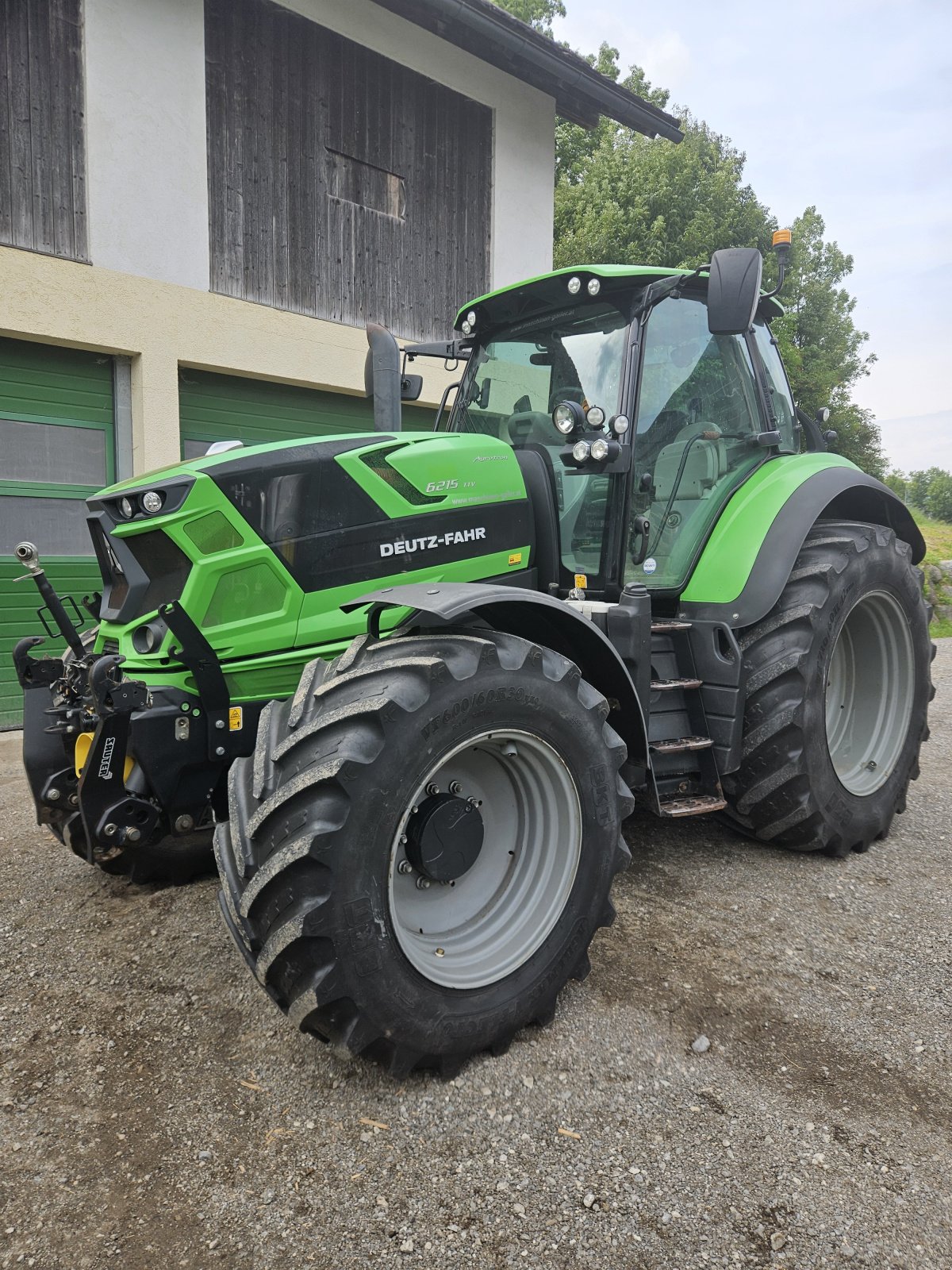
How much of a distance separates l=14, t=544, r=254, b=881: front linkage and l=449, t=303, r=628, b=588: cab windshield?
4.95 feet

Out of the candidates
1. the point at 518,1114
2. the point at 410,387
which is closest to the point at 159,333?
the point at 410,387

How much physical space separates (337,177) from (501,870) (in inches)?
277

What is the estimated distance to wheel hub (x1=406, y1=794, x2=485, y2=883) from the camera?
2223 millimetres

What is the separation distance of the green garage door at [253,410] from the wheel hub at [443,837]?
16.3 feet

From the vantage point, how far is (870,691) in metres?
4.10

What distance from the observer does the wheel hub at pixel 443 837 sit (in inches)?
87.5

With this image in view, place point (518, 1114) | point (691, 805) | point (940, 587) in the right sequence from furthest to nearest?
point (940, 587) → point (691, 805) → point (518, 1114)

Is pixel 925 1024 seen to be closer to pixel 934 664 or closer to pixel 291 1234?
pixel 291 1234

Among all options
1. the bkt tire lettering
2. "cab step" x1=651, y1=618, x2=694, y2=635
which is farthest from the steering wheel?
"cab step" x1=651, y1=618, x2=694, y2=635

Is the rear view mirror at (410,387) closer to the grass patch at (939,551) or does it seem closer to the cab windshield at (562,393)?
the cab windshield at (562,393)

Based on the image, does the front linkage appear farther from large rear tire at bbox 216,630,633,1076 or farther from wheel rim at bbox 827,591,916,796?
wheel rim at bbox 827,591,916,796

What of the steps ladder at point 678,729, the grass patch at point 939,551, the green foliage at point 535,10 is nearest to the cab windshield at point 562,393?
the steps ladder at point 678,729

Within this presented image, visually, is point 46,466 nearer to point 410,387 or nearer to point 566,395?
point 410,387

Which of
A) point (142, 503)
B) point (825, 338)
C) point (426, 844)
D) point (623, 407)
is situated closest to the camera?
point (426, 844)
